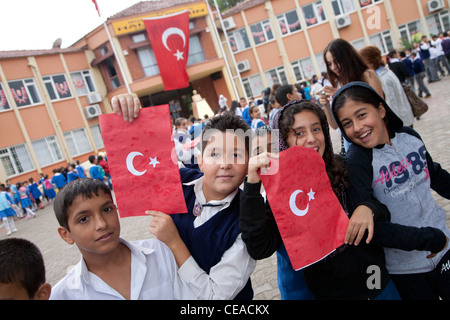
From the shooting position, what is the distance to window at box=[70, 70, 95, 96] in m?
19.4

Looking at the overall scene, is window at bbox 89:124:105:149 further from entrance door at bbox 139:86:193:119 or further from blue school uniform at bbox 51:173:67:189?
blue school uniform at bbox 51:173:67:189

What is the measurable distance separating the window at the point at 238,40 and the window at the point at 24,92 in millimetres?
13786

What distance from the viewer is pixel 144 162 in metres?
1.40

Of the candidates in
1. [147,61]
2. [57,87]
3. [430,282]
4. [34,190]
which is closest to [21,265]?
[430,282]

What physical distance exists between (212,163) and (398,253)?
110cm

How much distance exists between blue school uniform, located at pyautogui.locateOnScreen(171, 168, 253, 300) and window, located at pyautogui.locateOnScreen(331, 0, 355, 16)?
2441 centimetres

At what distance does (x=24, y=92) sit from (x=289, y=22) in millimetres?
18428

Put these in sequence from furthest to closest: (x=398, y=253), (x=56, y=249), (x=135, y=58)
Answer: (x=135, y=58)
(x=56, y=249)
(x=398, y=253)

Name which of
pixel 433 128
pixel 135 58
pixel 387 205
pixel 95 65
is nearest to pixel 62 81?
pixel 95 65

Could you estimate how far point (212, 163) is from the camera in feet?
4.76

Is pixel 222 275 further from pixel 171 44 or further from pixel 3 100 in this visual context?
pixel 3 100

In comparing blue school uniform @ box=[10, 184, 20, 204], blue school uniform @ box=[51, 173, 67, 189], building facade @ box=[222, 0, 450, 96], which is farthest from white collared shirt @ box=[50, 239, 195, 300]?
building facade @ box=[222, 0, 450, 96]
